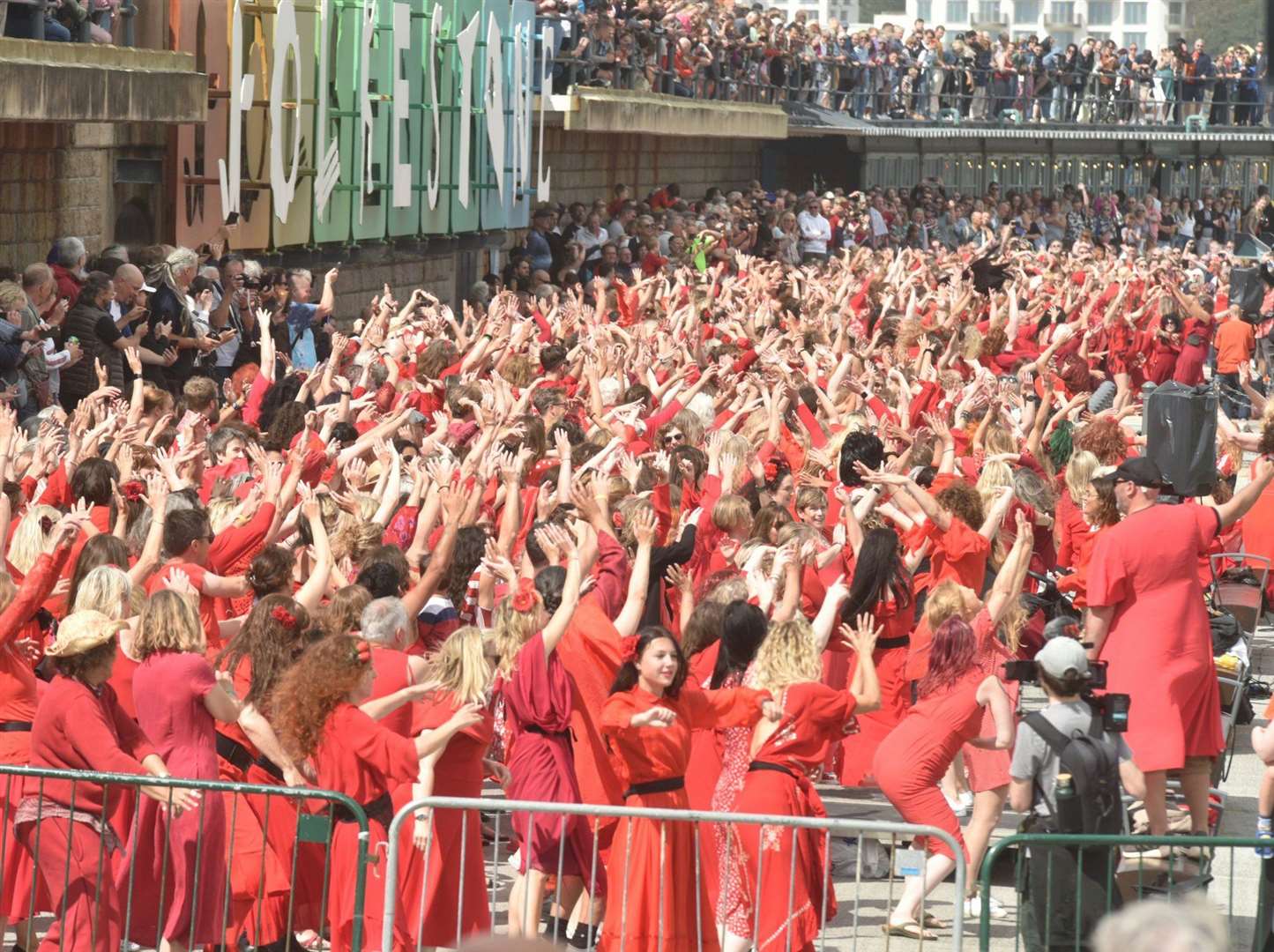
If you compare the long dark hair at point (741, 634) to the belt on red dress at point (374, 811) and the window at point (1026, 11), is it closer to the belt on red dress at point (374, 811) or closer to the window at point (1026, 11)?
the belt on red dress at point (374, 811)

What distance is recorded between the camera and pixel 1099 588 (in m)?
8.61

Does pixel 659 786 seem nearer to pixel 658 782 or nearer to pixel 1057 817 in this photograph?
pixel 658 782

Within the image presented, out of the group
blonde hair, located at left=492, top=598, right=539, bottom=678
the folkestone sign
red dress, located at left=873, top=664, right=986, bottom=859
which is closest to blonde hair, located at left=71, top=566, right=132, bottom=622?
blonde hair, located at left=492, top=598, right=539, bottom=678

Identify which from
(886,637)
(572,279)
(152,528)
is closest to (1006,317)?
(572,279)

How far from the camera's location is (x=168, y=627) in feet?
22.7

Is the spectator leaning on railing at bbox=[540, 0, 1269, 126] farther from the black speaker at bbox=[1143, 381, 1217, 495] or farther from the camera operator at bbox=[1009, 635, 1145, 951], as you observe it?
the camera operator at bbox=[1009, 635, 1145, 951]

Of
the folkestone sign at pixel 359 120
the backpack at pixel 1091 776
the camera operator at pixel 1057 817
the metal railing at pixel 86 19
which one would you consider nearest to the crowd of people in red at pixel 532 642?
the camera operator at pixel 1057 817

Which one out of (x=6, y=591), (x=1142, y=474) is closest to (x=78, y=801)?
(x=6, y=591)

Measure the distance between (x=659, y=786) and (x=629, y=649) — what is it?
43 cm

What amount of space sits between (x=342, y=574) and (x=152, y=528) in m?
0.79

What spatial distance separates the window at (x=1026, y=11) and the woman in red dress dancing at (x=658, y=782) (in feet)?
429

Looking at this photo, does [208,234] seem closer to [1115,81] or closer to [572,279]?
[572,279]

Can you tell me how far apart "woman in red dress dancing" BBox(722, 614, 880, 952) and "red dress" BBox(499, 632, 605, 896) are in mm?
581

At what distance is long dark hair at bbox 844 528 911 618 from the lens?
9297mm
